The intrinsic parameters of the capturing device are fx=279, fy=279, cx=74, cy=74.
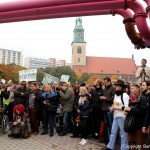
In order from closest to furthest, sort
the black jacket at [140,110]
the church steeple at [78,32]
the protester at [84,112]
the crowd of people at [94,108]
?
the black jacket at [140,110], the crowd of people at [94,108], the protester at [84,112], the church steeple at [78,32]

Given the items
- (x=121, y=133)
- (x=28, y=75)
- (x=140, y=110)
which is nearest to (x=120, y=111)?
(x=121, y=133)

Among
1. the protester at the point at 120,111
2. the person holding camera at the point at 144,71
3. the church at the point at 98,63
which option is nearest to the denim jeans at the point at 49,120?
the protester at the point at 120,111

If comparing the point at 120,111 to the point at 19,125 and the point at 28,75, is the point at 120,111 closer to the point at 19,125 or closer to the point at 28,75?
the point at 19,125

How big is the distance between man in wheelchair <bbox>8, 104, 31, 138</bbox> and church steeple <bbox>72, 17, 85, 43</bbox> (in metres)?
86.9

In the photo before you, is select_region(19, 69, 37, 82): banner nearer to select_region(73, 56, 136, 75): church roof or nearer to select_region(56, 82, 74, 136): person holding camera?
select_region(56, 82, 74, 136): person holding camera

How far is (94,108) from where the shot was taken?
857 cm

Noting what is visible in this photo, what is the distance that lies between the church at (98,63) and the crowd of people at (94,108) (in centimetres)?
8887

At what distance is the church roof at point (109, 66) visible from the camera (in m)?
100

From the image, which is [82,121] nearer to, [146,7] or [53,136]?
[53,136]

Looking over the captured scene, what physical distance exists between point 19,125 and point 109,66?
9371 centimetres

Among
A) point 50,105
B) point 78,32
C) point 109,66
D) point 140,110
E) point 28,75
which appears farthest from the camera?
point 109,66

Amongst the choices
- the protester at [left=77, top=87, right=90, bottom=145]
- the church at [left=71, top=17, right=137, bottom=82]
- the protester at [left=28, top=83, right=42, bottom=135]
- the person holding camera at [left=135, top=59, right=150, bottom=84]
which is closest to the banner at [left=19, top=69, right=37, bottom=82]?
the protester at [left=28, top=83, right=42, bottom=135]

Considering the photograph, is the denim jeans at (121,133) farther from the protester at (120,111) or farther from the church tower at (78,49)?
the church tower at (78,49)

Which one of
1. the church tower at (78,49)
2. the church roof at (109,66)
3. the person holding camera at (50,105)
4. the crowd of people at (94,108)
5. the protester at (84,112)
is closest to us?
the crowd of people at (94,108)
